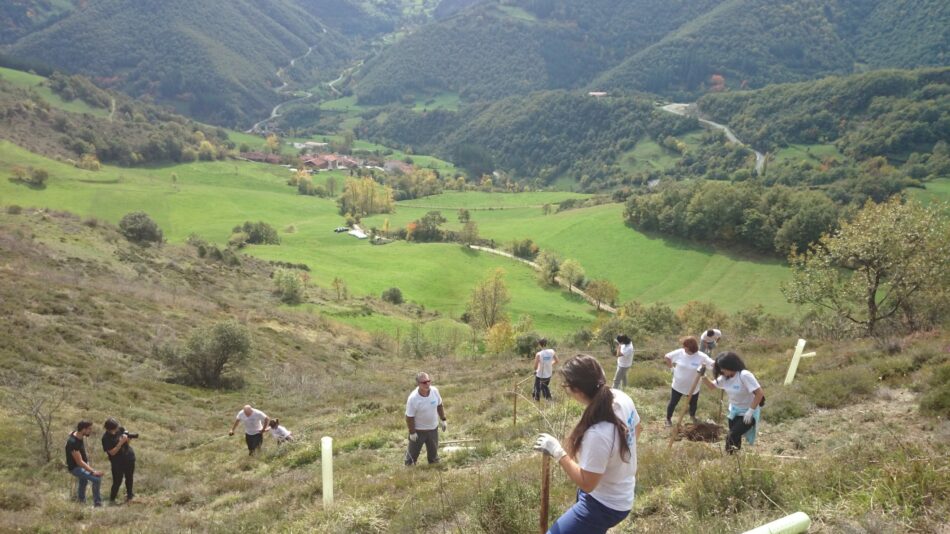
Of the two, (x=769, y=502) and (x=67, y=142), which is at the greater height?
(x=67, y=142)

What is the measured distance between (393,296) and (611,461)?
64.0 m

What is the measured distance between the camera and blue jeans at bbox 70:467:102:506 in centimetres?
1076

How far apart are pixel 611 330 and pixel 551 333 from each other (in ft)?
76.1

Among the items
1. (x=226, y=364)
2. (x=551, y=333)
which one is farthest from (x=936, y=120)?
(x=226, y=364)

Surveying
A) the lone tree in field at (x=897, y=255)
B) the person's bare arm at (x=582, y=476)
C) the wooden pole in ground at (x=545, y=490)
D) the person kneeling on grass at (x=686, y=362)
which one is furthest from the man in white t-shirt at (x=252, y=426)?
the lone tree in field at (x=897, y=255)

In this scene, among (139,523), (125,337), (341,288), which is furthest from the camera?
(341,288)

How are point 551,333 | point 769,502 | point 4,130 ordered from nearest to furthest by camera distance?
point 769,502, point 551,333, point 4,130

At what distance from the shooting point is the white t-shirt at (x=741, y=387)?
809 cm

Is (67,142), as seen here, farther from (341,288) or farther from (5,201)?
(341,288)

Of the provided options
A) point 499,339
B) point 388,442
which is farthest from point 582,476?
point 499,339

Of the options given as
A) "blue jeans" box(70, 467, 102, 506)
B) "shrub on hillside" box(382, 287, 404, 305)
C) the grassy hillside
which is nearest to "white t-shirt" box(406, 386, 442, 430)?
the grassy hillside

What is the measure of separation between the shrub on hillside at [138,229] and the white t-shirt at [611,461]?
60.4 m

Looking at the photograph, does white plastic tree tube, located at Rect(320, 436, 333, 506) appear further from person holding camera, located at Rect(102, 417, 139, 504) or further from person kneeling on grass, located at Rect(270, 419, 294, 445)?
person kneeling on grass, located at Rect(270, 419, 294, 445)

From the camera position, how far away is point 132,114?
533 feet
